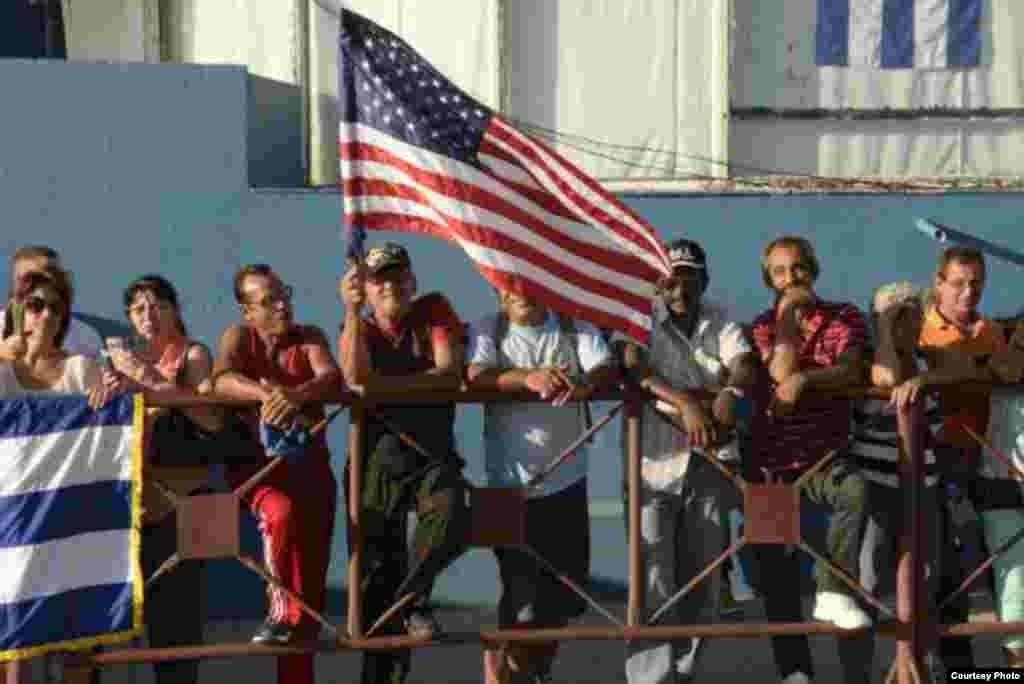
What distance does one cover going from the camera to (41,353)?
8305 mm

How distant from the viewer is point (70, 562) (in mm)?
7977

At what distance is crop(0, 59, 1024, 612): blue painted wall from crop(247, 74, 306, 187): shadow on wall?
23 cm

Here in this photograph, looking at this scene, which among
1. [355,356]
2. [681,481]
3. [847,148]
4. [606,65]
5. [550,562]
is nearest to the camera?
[355,356]

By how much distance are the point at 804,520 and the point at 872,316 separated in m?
1.23

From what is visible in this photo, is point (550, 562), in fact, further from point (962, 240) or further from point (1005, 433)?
point (962, 240)

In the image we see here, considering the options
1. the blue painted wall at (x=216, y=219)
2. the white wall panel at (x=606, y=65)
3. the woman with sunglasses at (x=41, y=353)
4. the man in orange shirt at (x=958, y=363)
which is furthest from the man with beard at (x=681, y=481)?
the white wall panel at (x=606, y=65)

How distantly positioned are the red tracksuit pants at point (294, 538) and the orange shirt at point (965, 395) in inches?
99.8

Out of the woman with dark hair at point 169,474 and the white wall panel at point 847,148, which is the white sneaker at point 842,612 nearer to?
the woman with dark hair at point 169,474

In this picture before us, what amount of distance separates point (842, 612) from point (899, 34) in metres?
4.24

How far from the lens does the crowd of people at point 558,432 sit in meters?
8.21

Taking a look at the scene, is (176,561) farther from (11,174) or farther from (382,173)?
(11,174)

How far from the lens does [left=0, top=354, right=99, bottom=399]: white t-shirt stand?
8.15 m

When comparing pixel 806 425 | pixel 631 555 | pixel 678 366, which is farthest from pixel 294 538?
pixel 806 425

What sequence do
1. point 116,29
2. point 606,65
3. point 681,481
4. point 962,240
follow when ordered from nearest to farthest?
1. point 681,481
2. point 962,240
3. point 606,65
4. point 116,29
